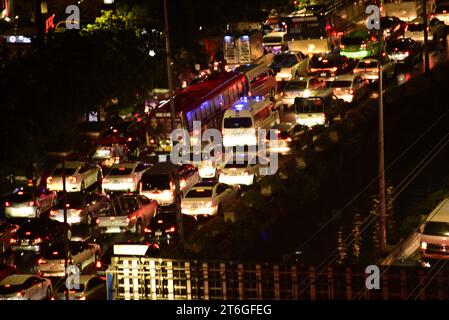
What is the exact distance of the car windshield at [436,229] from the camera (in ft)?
98.7

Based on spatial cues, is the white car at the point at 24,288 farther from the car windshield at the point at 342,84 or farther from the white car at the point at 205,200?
the car windshield at the point at 342,84

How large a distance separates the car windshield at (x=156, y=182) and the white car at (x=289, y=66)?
1716cm

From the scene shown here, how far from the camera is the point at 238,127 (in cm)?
4550

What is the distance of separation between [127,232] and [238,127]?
9.85 meters

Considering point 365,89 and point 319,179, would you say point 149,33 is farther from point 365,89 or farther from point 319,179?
point 319,179

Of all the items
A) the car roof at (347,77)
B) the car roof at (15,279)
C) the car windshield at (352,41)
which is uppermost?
the car windshield at (352,41)

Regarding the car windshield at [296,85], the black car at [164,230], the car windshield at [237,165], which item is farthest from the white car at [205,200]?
the car windshield at [296,85]

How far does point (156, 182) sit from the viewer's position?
3991 centimetres

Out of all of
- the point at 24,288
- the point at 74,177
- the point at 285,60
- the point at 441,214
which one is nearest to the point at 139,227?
the point at 74,177

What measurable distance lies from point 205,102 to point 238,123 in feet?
7.89

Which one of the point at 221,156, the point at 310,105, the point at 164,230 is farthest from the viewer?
the point at 310,105

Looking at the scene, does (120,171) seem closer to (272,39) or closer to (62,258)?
(62,258)
